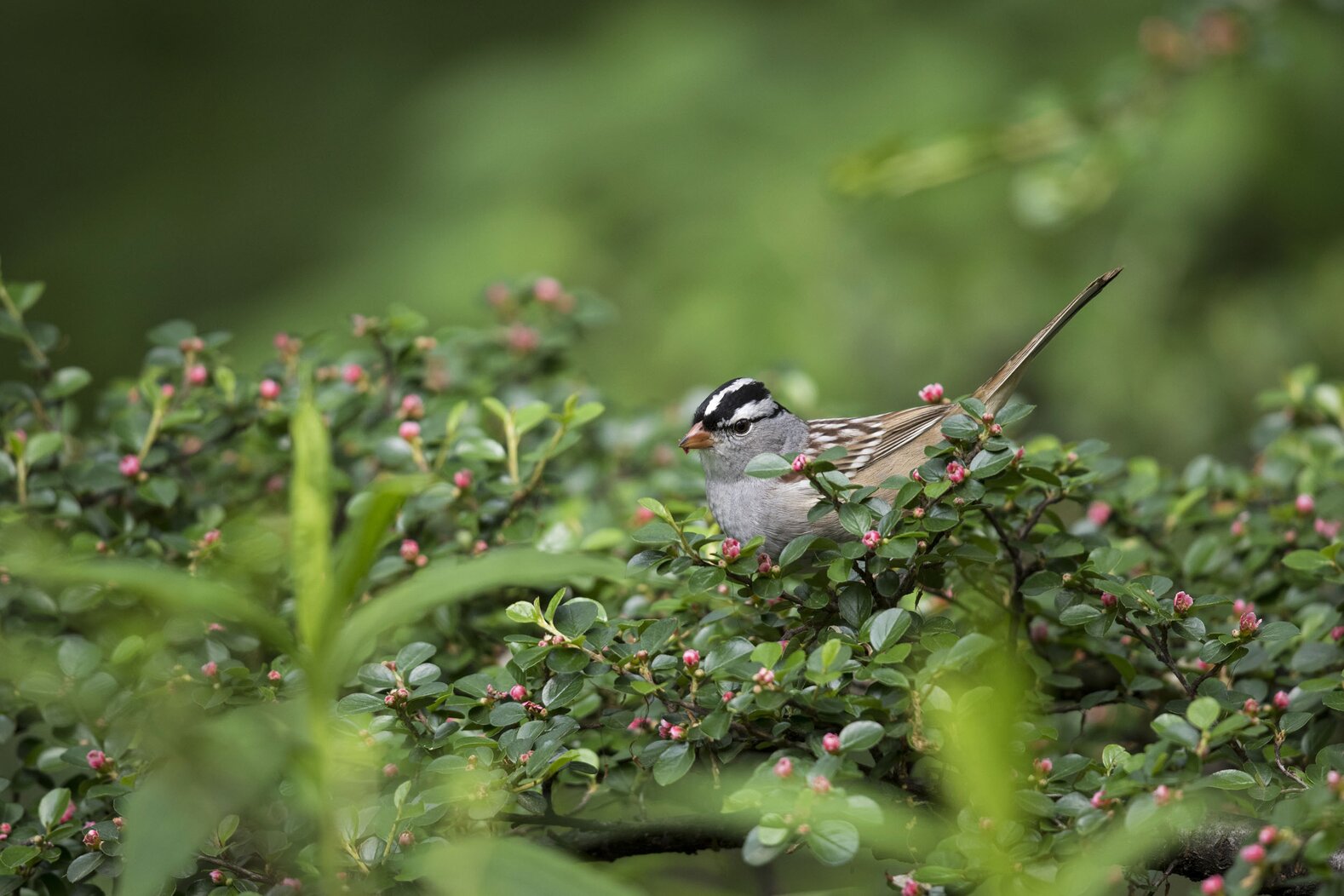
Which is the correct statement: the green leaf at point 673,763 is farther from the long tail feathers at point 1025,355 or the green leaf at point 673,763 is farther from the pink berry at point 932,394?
the long tail feathers at point 1025,355

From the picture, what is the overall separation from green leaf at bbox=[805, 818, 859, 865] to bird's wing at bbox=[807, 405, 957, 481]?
2.85ft

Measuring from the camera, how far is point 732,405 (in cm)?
184

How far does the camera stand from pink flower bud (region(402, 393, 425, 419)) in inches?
67.4

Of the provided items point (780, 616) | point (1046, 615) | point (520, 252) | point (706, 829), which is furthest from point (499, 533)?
point (520, 252)

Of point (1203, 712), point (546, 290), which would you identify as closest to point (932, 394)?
point (1203, 712)

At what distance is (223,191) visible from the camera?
16.8ft

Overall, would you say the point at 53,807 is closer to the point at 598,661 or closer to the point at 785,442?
the point at 598,661

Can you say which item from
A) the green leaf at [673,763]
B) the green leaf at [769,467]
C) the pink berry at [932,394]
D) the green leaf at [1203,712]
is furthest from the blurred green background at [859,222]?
the green leaf at [1203,712]

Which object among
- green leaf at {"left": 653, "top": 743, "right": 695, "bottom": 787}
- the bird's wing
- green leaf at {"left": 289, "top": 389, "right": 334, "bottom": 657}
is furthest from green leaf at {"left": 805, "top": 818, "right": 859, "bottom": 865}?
the bird's wing

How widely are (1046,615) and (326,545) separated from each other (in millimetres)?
825

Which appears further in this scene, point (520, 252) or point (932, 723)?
point (520, 252)

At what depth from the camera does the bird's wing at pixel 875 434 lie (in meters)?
1.80

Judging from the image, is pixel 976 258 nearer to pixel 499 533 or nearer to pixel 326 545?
pixel 499 533

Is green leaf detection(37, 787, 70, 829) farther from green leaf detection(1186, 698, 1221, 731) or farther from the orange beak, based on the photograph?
green leaf detection(1186, 698, 1221, 731)
